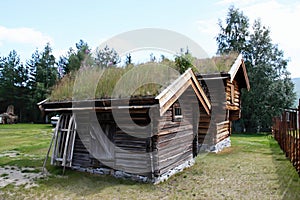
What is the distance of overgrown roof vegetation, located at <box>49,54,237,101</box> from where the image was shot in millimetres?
7375

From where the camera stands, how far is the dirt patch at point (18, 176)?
7.30 meters

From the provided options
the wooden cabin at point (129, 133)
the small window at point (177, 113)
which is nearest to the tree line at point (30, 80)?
the wooden cabin at point (129, 133)

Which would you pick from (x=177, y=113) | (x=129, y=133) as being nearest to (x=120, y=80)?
(x=129, y=133)

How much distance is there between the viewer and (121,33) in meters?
9.61

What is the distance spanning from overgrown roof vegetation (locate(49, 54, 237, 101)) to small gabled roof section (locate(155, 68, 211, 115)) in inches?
12.6

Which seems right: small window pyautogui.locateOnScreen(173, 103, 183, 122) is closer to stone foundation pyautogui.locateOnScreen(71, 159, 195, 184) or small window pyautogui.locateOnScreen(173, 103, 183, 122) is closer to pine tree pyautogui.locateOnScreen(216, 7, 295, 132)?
stone foundation pyautogui.locateOnScreen(71, 159, 195, 184)

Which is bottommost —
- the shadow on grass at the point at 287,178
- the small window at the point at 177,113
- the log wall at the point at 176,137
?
the shadow on grass at the point at 287,178

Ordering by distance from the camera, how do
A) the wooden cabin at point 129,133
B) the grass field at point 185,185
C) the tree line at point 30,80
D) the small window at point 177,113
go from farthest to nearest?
1. the tree line at point 30,80
2. the small window at point 177,113
3. the wooden cabin at point 129,133
4. the grass field at point 185,185

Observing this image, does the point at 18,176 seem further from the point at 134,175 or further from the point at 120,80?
the point at 120,80

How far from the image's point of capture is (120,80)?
25.7 ft

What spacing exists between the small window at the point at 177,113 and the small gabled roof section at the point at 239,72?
4576mm

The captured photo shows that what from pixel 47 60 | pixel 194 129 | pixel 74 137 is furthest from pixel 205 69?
pixel 47 60

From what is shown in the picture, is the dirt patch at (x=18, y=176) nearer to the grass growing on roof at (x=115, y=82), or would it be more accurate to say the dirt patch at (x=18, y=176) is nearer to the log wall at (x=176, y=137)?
the grass growing on roof at (x=115, y=82)

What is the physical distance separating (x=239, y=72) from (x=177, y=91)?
9553mm
